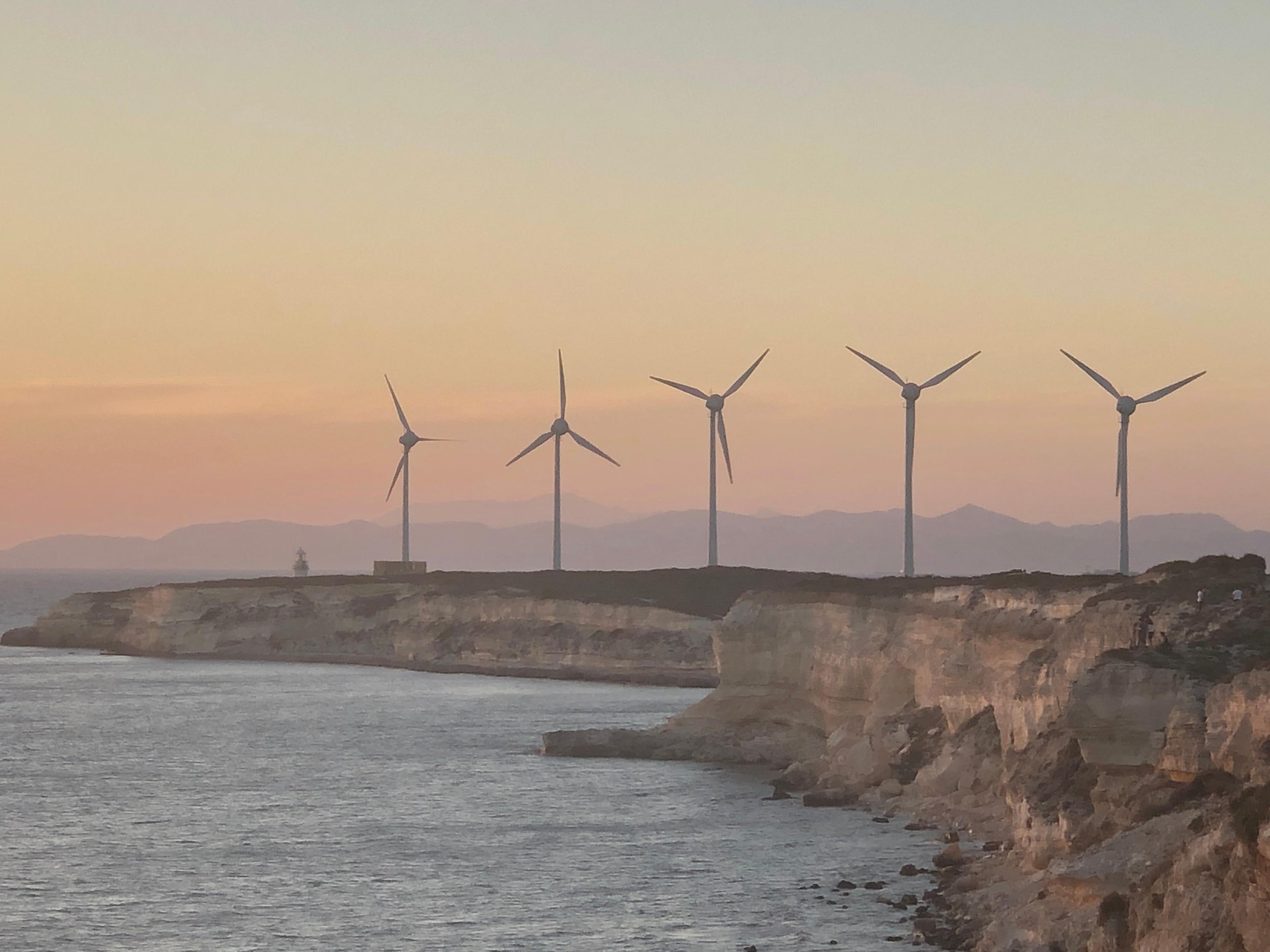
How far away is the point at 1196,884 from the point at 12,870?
140 feet

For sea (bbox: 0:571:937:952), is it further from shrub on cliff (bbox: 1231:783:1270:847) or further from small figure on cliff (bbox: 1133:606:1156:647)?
shrub on cliff (bbox: 1231:783:1270:847)

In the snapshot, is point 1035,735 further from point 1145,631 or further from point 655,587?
point 655,587

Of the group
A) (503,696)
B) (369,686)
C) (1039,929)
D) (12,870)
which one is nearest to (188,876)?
(12,870)

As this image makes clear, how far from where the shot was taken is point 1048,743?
4934 centimetres

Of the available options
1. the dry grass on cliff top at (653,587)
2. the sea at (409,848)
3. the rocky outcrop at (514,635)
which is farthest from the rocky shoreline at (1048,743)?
the rocky outcrop at (514,635)

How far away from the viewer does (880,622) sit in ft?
275

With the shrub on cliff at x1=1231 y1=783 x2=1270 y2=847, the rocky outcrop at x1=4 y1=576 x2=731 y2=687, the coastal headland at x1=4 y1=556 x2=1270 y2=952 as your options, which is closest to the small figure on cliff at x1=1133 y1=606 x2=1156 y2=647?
the coastal headland at x1=4 y1=556 x2=1270 y2=952

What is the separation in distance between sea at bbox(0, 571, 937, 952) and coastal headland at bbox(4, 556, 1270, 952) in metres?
2.77

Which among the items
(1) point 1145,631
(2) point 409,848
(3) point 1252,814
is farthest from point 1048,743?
(2) point 409,848

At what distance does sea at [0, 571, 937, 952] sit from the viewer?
47219 millimetres

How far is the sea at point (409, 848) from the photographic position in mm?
47219

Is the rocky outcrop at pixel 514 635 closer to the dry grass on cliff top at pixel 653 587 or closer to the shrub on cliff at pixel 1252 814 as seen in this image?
the dry grass on cliff top at pixel 653 587

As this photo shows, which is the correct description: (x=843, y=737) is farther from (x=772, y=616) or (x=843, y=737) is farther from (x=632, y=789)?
(x=772, y=616)

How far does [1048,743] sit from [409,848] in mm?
24755
